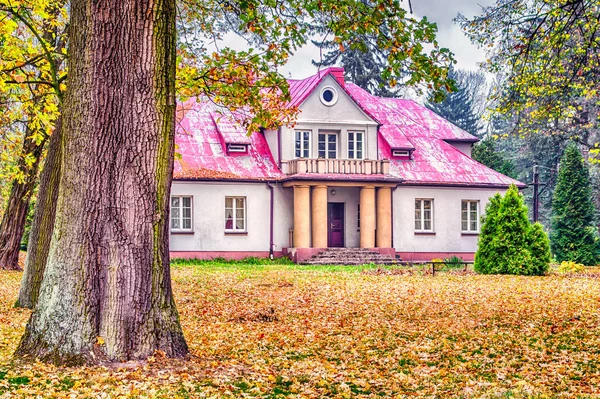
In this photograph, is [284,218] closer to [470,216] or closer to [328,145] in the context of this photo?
[328,145]

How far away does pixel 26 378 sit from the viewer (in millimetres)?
7266

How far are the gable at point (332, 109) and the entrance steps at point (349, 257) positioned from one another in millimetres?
5596

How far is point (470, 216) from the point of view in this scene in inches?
1404

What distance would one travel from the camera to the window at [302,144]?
A: 109ft

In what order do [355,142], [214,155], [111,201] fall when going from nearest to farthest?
[111,201] < [214,155] < [355,142]

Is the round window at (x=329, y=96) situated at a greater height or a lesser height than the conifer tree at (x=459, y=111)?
lesser

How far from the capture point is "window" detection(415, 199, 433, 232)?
34.9 meters

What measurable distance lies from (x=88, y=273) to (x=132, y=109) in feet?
5.86

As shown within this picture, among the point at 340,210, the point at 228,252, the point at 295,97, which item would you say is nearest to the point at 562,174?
the point at 340,210

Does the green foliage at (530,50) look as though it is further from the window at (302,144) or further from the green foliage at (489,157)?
the green foliage at (489,157)

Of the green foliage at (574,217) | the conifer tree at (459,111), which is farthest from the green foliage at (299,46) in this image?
the conifer tree at (459,111)

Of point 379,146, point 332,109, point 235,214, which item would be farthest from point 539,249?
point 235,214

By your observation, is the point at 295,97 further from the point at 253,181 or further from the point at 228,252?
the point at 228,252

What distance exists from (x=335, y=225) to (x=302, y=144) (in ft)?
12.9
